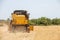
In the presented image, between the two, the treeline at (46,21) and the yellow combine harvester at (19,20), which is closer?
the yellow combine harvester at (19,20)

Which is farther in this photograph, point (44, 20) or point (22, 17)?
point (44, 20)

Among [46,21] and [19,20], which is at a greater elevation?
[19,20]

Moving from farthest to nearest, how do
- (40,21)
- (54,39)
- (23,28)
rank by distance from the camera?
(40,21) → (23,28) → (54,39)

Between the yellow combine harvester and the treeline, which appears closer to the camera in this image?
the yellow combine harvester

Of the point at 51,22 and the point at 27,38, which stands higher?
the point at 27,38

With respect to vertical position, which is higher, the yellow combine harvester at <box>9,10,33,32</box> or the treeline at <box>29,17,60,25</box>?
the yellow combine harvester at <box>9,10,33,32</box>

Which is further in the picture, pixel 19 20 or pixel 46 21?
pixel 46 21

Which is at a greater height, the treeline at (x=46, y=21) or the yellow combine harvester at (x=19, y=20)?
the yellow combine harvester at (x=19, y=20)

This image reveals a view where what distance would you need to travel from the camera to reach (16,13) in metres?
20.6

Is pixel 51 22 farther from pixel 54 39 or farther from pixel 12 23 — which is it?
pixel 54 39

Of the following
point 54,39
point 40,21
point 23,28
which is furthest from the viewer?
point 40,21

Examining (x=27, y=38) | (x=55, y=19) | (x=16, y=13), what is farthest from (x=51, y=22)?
(x=27, y=38)

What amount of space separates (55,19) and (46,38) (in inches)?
927

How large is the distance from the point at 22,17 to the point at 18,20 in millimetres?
516
